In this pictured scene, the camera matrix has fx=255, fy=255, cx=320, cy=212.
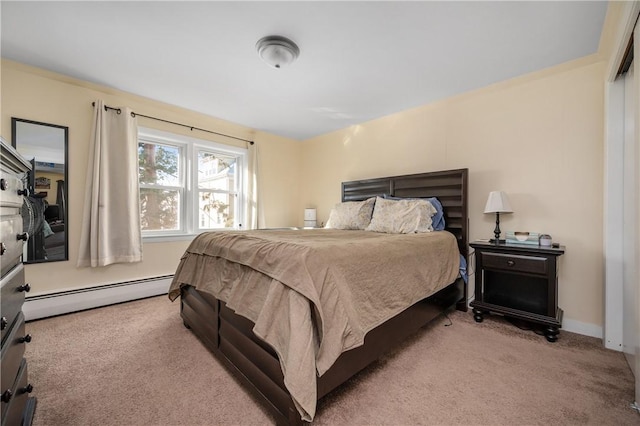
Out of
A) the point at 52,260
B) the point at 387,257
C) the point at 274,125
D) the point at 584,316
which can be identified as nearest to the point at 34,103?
the point at 52,260

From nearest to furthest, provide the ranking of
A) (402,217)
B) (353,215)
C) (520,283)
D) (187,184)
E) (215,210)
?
(520,283)
(402,217)
(353,215)
(187,184)
(215,210)

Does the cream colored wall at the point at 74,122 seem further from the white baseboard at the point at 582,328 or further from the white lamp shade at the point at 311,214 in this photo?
the white baseboard at the point at 582,328

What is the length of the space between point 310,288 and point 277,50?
Result: 1.93 metres

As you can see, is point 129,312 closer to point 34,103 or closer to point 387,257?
point 34,103

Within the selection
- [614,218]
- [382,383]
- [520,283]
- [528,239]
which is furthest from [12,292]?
[614,218]

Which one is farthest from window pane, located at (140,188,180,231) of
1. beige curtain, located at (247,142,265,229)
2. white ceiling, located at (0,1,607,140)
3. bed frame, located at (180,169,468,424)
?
bed frame, located at (180,169,468,424)

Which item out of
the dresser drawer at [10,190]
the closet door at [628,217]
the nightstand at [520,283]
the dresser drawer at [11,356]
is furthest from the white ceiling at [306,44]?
the dresser drawer at [11,356]

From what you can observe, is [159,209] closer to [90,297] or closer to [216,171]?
[216,171]

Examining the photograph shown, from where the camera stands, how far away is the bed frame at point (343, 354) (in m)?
1.29

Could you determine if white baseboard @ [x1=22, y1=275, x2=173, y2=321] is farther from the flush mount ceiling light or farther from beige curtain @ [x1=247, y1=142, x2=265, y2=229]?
the flush mount ceiling light

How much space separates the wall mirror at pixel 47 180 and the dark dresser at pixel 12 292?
1.82 metres

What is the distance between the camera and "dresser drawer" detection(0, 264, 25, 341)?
3.04ft

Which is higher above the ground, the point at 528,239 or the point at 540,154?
the point at 540,154

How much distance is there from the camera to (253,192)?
4.18 metres
